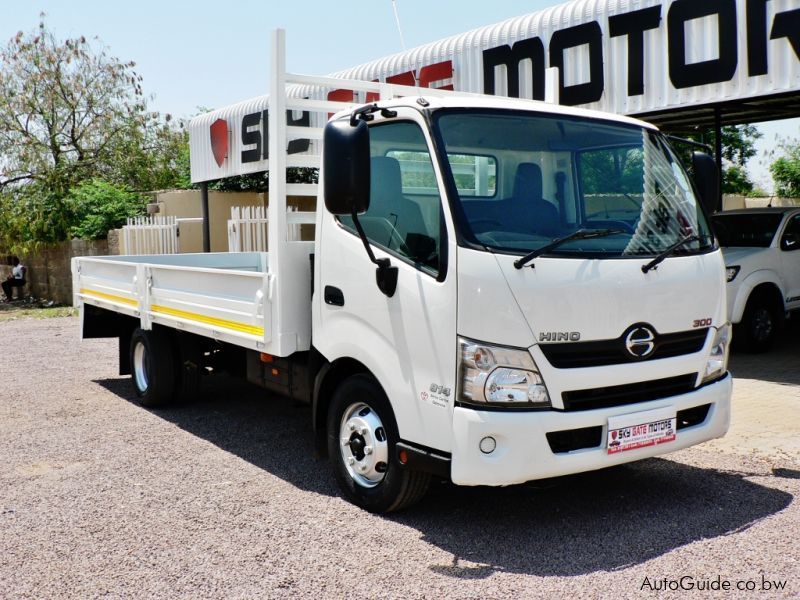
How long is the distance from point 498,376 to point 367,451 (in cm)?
109

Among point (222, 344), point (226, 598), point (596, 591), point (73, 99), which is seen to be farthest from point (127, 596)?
point (73, 99)

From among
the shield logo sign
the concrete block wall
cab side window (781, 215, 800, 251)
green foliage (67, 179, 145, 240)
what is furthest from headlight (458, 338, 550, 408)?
green foliage (67, 179, 145, 240)

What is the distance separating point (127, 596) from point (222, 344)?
3.36m

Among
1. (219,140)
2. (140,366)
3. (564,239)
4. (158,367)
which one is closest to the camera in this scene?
(564,239)

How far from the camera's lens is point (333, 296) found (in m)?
5.02

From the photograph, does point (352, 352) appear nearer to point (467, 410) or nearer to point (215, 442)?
point (467, 410)

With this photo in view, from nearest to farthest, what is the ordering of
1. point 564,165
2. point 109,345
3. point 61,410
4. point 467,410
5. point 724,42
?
point 467,410, point 564,165, point 61,410, point 724,42, point 109,345

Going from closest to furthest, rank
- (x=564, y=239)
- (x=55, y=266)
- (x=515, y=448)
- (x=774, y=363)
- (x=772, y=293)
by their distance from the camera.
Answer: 1. (x=515, y=448)
2. (x=564, y=239)
3. (x=774, y=363)
4. (x=772, y=293)
5. (x=55, y=266)

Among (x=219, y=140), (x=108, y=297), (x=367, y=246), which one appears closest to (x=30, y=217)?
(x=219, y=140)

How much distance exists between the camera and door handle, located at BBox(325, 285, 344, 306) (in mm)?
4953

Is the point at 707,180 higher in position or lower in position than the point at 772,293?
higher

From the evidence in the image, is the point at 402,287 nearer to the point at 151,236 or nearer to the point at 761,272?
the point at 761,272

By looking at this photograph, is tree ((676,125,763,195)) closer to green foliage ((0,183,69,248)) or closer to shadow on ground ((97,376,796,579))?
green foliage ((0,183,69,248))

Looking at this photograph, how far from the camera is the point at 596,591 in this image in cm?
381
